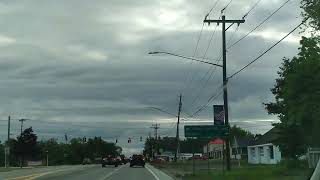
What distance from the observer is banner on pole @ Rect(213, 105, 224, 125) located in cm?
3675

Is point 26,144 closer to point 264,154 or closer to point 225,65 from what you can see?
point 264,154

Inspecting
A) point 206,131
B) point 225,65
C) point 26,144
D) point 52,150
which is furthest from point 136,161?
point 52,150

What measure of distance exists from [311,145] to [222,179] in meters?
10.2

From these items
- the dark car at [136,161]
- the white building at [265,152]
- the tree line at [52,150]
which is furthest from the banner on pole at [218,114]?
the tree line at [52,150]

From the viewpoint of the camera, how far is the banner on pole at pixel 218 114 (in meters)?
36.8

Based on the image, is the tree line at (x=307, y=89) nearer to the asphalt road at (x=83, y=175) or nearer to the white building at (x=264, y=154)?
the asphalt road at (x=83, y=175)

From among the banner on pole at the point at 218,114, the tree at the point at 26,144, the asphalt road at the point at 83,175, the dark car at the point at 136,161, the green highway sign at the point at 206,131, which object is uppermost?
the tree at the point at 26,144

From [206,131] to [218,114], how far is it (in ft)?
5.70

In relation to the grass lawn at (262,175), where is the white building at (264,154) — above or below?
above

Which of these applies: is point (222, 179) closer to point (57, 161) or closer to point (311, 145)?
point (311, 145)

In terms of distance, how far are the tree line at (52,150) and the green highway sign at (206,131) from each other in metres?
92.0

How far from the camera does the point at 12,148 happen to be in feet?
438

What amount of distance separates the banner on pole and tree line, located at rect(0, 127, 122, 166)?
94695 millimetres

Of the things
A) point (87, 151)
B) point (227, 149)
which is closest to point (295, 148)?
point (227, 149)
